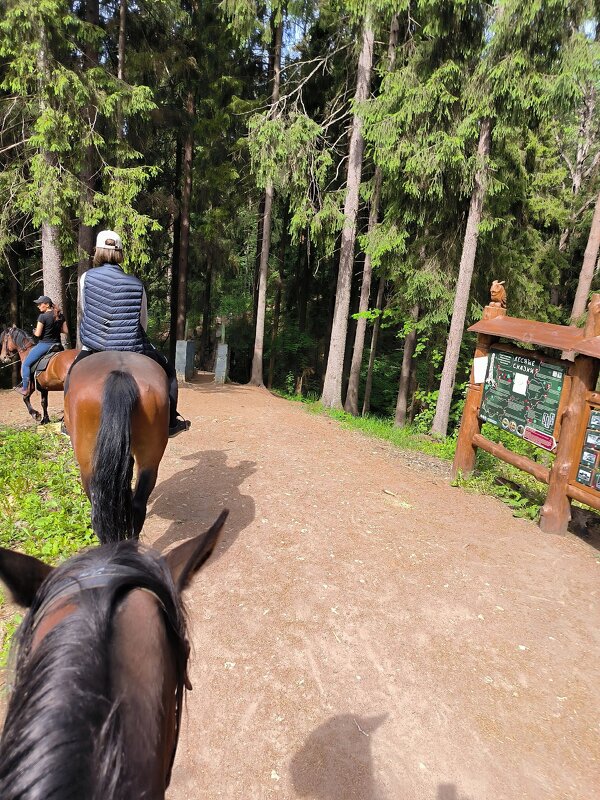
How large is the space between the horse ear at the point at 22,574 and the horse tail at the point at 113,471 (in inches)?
73.1

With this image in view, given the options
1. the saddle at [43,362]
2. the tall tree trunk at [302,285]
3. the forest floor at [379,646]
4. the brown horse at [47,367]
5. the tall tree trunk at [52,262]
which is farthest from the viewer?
the tall tree trunk at [302,285]

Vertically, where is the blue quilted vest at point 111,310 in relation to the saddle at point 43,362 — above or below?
above

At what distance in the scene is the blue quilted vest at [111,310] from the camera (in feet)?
13.3

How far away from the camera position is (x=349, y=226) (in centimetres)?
1256

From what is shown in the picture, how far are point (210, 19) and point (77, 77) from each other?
6977mm

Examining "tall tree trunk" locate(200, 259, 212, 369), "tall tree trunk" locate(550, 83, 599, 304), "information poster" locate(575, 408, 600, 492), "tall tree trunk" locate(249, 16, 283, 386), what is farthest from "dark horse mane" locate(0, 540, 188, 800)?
"tall tree trunk" locate(200, 259, 212, 369)

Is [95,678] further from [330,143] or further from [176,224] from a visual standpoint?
[176,224]

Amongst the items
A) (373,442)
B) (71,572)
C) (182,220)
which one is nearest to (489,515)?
(373,442)

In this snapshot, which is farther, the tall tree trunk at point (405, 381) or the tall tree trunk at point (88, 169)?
the tall tree trunk at point (405, 381)

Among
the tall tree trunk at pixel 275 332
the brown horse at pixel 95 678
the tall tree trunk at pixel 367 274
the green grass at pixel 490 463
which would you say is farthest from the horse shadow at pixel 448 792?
the tall tree trunk at pixel 275 332

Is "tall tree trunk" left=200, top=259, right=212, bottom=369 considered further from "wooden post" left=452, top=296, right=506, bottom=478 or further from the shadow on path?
the shadow on path

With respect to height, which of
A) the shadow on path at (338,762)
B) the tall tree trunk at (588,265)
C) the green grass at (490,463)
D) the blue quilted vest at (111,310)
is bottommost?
the green grass at (490,463)

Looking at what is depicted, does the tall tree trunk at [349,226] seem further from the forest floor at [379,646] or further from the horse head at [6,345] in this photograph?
the horse head at [6,345]

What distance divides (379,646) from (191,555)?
2.74 meters
